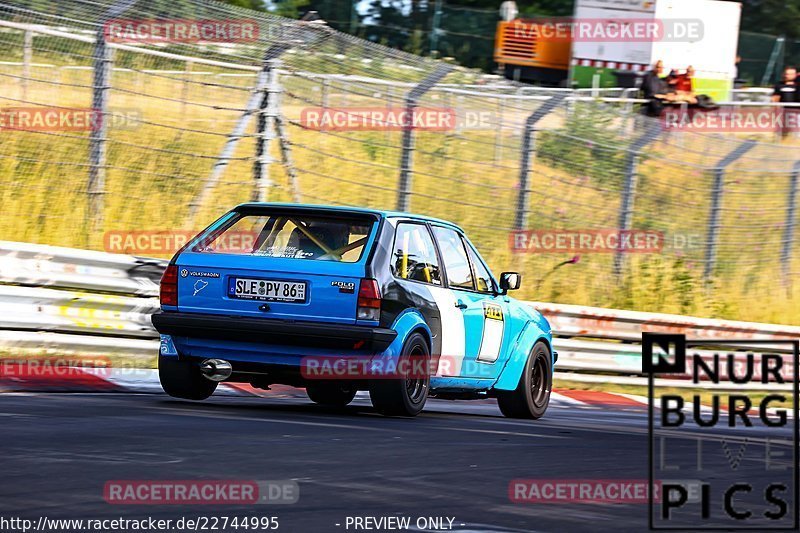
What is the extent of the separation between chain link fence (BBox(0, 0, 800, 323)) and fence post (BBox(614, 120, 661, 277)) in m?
0.02

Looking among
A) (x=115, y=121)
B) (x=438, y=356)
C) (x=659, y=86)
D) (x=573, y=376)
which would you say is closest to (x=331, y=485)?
(x=438, y=356)

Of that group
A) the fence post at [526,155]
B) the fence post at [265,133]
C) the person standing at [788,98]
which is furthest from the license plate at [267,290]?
the person standing at [788,98]

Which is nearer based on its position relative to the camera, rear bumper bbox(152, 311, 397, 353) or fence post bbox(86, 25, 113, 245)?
rear bumper bbox(152, 311, 397, 353)

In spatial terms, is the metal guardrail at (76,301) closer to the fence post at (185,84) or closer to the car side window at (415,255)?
the fence post at (185,84)

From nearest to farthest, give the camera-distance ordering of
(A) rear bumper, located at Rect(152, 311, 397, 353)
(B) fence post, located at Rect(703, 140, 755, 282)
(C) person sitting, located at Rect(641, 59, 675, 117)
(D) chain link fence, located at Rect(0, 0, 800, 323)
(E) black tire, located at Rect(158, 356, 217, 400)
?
1. (A) rear bumper, located at Rect(152, 311, 397, 353)
2. (E) black tire, located at Rect(158, 356, 217, 400)
3. (D) chain link fence, located at Rect(0, 0, 800, 323)
4. (B) fence post, located at Rect(703, 140, 755, 282)
5. (C) person sitting, located at Rect(641, 59, 675, 117)

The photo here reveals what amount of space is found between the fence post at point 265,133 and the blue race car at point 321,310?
3735 mm

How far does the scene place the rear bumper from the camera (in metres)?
9.05

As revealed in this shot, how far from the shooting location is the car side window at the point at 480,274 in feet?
35.8

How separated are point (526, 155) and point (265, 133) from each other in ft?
11.6

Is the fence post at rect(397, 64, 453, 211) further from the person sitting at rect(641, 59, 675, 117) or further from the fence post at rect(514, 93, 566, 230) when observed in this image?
the person sitting at rect(641, 59, 675, 117)

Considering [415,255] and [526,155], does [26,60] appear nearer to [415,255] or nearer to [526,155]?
[415,255]

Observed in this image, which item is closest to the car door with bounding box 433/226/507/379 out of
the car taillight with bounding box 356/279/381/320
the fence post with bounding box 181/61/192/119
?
the car taillight with bounding box 356/279/381/320

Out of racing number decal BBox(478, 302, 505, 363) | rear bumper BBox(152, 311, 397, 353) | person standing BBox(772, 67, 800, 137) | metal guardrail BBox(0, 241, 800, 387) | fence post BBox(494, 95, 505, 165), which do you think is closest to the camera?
rear bumper BBox(152, 311, 397, 353)

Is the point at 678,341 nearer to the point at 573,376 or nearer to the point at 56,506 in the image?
the point at 56,506
